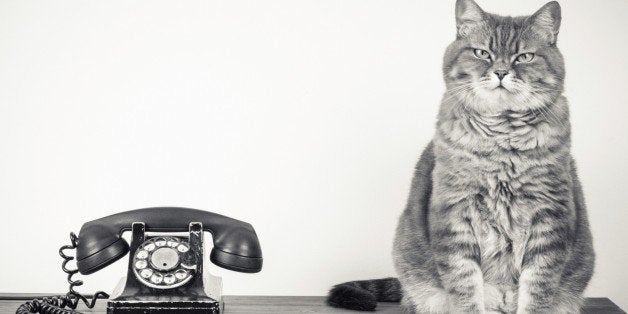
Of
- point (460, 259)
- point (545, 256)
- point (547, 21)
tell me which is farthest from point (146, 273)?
point (547, 21)

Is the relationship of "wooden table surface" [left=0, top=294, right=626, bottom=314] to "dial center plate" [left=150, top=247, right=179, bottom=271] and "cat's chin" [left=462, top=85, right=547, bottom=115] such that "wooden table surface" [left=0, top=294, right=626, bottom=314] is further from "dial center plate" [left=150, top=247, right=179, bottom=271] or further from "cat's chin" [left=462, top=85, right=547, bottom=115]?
"cat's chin" [left=462, top=85, right=547, bottom=115]

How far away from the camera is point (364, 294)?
1536mm

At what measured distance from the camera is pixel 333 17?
5.87 ft

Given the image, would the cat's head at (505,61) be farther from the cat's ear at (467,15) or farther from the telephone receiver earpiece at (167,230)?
the telephone receiver earpiece at (167,230)

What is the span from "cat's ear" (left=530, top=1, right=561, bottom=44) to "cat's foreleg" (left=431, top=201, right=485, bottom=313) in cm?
36

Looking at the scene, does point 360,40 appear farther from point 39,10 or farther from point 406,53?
point 39,10

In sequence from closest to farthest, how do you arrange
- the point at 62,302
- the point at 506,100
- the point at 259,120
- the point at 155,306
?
the point at 155,306
the point at 506,100
the point at 62,302
the point at 259,120

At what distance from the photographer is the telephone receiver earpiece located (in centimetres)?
135

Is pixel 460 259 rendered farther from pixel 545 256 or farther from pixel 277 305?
pixel 277 305

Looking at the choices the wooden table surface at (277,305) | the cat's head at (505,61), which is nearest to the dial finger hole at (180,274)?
the wooden table surface at (277,305)

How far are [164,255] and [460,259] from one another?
55 cm

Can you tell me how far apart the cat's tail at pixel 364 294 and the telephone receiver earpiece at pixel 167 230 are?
Answer: 237mm

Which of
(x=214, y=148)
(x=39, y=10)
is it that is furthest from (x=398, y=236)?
(x=39, y=10)

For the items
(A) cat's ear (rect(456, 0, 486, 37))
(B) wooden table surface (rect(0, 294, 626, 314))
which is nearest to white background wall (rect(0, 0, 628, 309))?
(B) wooden table surface (rect(0, 294, 626, 314))
